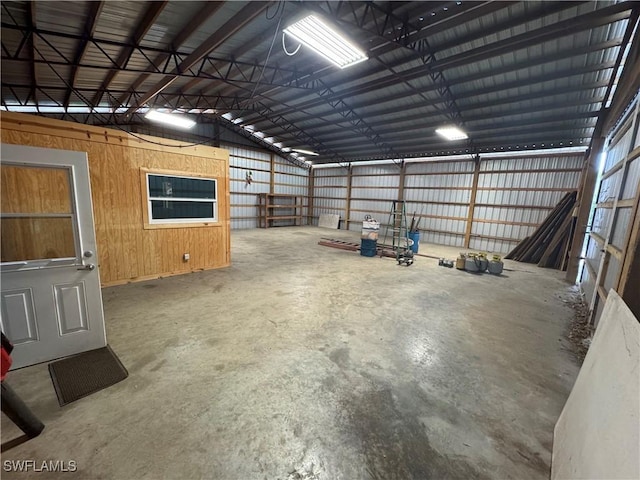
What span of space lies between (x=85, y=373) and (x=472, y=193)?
11.9 metres

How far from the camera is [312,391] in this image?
7.22 feet

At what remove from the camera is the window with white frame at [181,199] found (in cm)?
470

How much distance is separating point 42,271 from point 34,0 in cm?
421

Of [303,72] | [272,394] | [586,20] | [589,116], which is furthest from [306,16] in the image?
[589,116]

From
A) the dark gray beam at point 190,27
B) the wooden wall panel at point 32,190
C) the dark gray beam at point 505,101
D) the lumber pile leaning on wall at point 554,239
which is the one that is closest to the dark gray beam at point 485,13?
the dark gray beam at point 190,27

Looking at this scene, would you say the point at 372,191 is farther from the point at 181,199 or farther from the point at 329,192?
the point at 181,199

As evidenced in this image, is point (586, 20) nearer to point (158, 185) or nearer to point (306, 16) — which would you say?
point (306, 16)

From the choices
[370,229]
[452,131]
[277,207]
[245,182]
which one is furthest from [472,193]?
[245,182]

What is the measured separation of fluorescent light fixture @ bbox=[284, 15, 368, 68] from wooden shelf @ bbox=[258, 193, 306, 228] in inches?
414

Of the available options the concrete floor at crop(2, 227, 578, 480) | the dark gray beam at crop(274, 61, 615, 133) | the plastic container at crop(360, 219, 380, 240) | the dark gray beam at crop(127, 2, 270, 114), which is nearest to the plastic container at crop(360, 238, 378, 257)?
the plastic container at crop(360, 219, 380, 240)

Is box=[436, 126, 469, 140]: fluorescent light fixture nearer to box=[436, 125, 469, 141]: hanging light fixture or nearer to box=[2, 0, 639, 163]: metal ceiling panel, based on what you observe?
box=[436, 125, 469, 141]: hanging light fixture

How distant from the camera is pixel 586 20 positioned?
12.4 ft

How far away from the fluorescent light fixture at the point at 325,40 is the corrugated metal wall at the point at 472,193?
797cm

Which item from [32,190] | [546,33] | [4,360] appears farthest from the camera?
[546,33]
